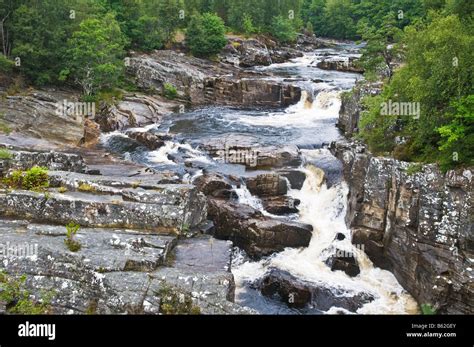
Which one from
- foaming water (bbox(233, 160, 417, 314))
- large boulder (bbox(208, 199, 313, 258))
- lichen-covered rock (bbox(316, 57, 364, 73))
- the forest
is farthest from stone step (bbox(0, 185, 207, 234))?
lichen-covered rock (bbox(316, 57, 364, 73))

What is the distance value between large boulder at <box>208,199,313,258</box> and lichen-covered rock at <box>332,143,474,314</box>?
9.91 ft

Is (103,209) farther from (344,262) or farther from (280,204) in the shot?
(344,262)

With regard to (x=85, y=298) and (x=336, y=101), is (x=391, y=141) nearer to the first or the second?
(x=85, y=298)

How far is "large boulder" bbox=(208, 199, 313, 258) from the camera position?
22.7 meters

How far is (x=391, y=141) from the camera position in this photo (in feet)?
74.2

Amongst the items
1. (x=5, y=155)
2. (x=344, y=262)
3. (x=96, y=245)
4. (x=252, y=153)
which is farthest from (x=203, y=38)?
(x=96, y=245)

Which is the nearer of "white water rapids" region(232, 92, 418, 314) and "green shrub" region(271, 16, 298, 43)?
"white water rapids" region(232, 92, 418, 314)

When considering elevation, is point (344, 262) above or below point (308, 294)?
above

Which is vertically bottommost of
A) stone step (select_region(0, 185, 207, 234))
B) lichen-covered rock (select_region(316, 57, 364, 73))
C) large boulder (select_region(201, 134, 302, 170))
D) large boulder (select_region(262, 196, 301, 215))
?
large boulder (select_region(262, 196, 301, 215))

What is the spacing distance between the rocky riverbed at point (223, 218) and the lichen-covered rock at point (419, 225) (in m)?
0.06

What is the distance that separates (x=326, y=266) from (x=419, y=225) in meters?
5.16

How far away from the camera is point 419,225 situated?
1892 cm

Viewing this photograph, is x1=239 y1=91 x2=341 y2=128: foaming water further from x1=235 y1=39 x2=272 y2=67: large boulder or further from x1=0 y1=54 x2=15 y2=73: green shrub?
x1=0 y1=54 x2=15 y2=73: green shrub
